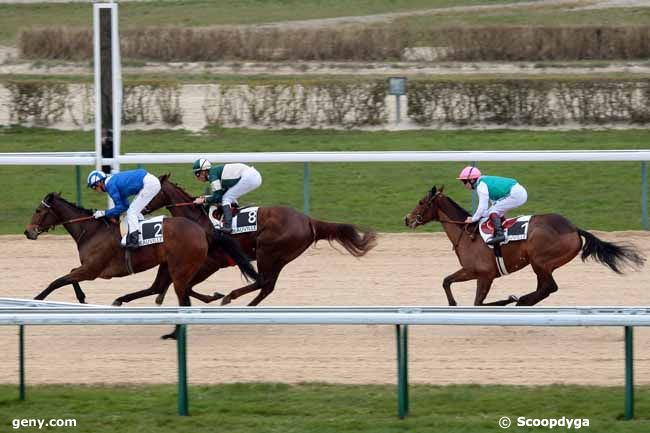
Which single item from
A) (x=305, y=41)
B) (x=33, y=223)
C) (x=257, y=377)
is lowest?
(x=257, y=377)

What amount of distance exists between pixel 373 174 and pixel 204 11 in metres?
16.6

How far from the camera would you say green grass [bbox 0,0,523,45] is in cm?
2862

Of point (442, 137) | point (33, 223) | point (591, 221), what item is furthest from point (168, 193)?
point (442, 137)

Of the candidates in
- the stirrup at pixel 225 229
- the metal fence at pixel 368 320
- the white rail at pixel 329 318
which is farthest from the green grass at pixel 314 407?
the stirrup at pixel 225 229

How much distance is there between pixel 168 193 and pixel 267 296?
1.09m

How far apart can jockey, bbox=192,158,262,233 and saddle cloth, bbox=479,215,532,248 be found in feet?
5.79

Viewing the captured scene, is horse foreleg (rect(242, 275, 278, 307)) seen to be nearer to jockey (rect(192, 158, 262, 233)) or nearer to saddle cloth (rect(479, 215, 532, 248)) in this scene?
jockey (rect(192, 158, 262, 233))

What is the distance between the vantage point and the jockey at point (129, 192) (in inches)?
353

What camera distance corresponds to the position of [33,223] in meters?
9.34

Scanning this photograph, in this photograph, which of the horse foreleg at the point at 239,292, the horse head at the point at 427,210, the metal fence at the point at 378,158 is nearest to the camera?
the horse foreleg at the point at 239,292

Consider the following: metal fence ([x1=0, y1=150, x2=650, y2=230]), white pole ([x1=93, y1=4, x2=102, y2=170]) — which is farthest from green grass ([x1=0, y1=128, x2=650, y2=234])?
white pole ([x1=93, y1=4, x2=102, y2=170])

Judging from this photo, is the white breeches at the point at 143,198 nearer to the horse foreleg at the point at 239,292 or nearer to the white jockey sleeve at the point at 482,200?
the horse foreleg at the point at 239,292

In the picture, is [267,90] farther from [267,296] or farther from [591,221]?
[267,296]

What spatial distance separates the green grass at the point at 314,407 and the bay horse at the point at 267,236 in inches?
88.7
